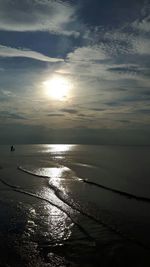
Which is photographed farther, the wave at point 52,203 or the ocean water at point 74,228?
the wave at point 52,203

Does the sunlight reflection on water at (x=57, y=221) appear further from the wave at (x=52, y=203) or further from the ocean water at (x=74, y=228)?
the wave at (x=52, y=203)

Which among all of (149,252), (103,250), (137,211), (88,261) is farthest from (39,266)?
(137,211)

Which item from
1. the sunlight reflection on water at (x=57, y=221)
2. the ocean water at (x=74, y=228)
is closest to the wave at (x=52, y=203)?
the ocean water at (x=74, y=228)

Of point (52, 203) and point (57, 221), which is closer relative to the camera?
point (57, 221)

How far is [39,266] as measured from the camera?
11500 millimetres

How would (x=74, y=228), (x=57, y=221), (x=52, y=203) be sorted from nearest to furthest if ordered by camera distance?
(x=74, y=228) < (x=57, y=221) < (x=52, y=203)

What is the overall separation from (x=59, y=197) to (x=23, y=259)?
14.4 m

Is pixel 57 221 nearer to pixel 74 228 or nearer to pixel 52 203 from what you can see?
pixel 74 228

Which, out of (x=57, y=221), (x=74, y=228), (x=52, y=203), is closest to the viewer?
(x=74, y=228)

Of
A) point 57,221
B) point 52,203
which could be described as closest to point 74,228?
point 57,221

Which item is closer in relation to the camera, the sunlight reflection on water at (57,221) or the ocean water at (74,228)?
the ocean water at (74,228)

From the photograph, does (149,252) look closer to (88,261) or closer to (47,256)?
(88,261)

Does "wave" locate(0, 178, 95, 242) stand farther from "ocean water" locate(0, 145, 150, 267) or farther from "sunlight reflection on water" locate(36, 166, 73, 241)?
"sunlight reflection on water" locate(36, 166, 73, 241)

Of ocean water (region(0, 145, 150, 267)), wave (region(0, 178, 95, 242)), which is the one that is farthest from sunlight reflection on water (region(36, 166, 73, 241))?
wave (region(0, 178, 95, 242))
